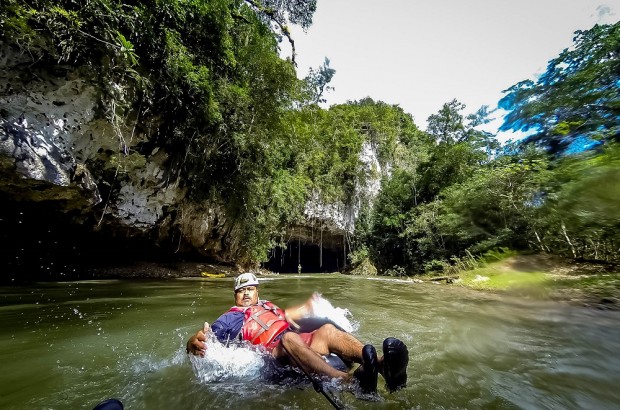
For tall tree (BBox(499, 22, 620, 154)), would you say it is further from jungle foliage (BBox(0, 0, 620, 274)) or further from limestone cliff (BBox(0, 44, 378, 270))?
limestone cliff (BBox(0, 44, 378, 270))

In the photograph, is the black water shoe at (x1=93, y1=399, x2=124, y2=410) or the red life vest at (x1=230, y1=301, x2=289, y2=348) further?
the red life vest at (x1=230, y1=301, x2=289, y2=348)

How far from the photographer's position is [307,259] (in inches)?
1030

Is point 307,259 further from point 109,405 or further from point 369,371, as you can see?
point 109,405

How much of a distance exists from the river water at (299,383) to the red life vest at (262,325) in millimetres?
198

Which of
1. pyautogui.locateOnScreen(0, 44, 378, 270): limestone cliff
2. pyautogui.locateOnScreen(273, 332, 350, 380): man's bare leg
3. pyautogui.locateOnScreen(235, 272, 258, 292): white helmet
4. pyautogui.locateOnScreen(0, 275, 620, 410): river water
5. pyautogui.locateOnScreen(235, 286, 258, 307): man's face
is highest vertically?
pyautogui.locateOnScreen(0, 44, 378, 270): limestone cliff

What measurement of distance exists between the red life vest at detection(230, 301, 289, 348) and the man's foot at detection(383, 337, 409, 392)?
91cm

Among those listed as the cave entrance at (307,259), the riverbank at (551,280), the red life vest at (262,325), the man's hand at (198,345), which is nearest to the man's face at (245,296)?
the red life vest at (262,325)

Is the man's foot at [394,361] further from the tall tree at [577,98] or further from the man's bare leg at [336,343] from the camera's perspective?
the tall tree at [577,98]

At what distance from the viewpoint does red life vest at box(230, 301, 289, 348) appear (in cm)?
225

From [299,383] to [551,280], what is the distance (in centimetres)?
621

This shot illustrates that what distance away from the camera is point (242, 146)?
957cm

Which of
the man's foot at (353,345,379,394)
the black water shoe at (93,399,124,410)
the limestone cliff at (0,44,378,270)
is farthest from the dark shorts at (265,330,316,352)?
the limestone cliff at (0,44,378,270)

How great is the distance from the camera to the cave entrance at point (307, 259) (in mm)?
24031

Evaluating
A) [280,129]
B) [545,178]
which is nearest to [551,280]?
[545,178]
